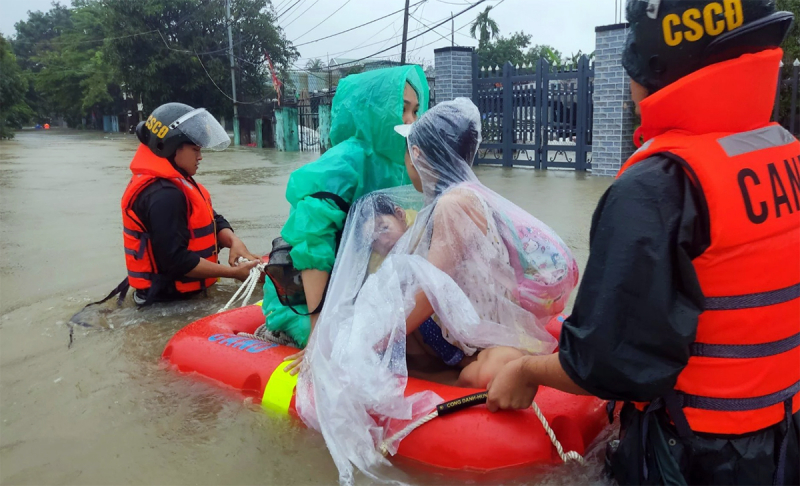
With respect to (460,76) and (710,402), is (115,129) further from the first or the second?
A: (710,402)

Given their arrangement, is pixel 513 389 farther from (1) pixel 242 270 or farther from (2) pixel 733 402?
(1) pixel 242 270

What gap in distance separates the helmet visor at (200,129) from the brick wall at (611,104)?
7869mm

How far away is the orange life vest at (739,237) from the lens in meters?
1.46

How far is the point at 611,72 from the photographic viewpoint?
1071 centimetres

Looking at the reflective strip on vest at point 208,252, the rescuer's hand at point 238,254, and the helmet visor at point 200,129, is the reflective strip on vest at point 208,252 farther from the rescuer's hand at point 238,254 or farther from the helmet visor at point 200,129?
the helmet visor at point 200,129

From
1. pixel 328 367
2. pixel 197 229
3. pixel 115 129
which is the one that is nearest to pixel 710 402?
pixel 328 367

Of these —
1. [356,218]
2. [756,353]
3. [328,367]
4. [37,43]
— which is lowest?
[328,367]

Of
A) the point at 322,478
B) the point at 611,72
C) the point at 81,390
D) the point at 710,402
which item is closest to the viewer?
the point at 710,402

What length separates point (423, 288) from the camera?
237cm

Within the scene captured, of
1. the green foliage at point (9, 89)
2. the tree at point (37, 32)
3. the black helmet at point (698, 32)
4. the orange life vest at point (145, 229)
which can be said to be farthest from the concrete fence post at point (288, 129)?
the tree at point (37, 32)

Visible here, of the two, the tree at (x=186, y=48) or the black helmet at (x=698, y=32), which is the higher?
the tree at (x=186, y=48)

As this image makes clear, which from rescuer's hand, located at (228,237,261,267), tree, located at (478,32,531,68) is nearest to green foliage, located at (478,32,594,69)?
tree, located at (478,32,531,68)

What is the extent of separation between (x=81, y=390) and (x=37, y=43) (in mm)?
73460

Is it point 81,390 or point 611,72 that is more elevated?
point 611,72
